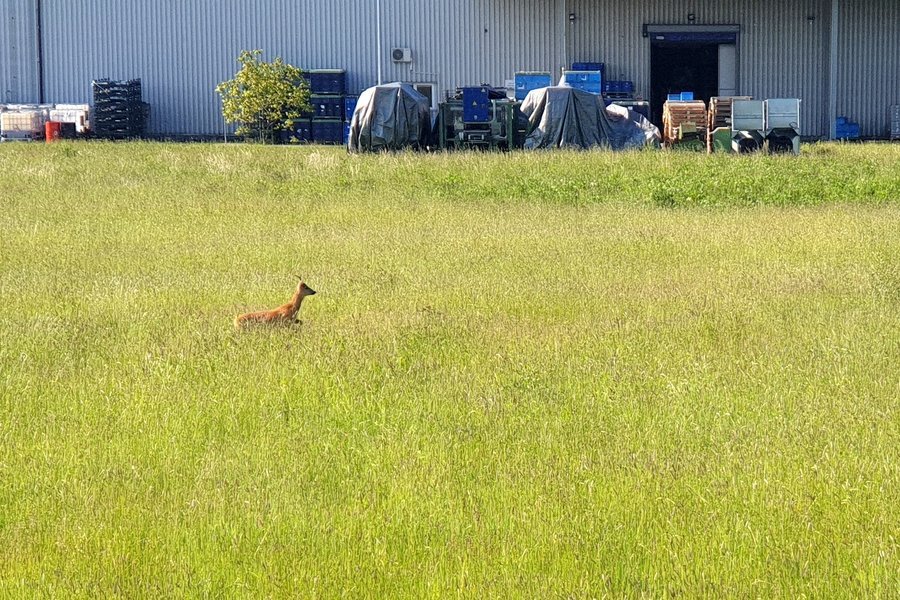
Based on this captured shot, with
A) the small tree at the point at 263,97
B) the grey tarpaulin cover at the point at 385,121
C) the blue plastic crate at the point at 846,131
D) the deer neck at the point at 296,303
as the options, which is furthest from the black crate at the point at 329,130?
the deer neck at the point at 296,303

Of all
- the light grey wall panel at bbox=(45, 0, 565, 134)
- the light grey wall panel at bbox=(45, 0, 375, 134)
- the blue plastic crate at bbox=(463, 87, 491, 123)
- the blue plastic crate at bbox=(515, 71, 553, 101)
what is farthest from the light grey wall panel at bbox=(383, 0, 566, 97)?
the blue plastic crate at bbox=(463, 87, 491, 123)

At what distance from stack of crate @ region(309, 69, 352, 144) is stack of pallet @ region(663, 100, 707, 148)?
1246 centimetres

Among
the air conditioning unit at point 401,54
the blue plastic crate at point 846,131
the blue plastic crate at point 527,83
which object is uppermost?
the air conditioning unit at point 401,54

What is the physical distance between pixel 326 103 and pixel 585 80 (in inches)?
336

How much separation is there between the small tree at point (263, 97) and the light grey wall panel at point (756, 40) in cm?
847

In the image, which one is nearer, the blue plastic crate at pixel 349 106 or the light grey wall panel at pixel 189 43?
the blue plastic crate at pixel 349 106

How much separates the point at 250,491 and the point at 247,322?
3460 mm

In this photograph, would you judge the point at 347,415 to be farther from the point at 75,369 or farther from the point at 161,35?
the point at 161,35

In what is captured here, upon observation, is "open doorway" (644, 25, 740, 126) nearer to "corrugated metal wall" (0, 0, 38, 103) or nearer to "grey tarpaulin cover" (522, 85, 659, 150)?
"grey tarpaulin cover" (522, 85, 659, 150)

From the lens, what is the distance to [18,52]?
40.4 m

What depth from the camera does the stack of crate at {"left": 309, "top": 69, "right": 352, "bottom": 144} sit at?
38.5m

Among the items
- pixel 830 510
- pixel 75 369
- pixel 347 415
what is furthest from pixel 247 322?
pixel 830 510

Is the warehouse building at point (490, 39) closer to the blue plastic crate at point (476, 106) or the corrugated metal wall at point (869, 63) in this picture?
the corrugated metal wall at point (869, 63)

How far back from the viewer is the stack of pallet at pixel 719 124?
2769cm
